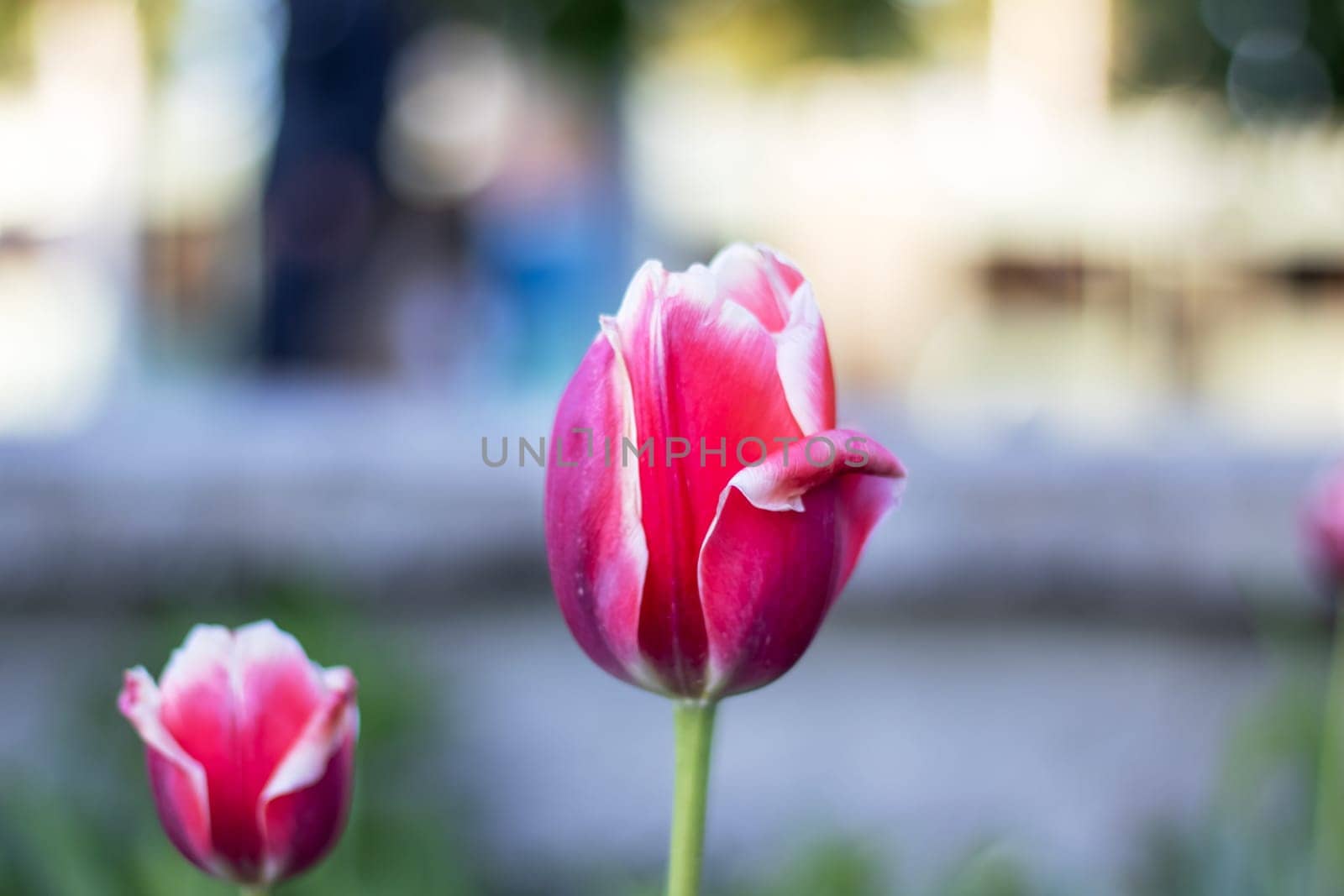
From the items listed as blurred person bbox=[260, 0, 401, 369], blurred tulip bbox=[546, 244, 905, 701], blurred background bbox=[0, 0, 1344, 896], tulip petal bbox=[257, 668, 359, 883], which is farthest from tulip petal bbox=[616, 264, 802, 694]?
blurred person bbox=[260, 0, 401, 369]

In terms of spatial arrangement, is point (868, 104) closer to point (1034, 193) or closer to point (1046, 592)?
point (1034, 193)

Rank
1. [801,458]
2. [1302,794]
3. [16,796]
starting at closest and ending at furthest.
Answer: [801,458] < [16,796] < [1302,794]

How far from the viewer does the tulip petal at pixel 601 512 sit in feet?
1.28

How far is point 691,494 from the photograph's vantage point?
1.28ft

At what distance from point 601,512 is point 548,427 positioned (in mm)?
1267

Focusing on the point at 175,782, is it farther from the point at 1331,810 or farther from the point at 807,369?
the point at 1331,810

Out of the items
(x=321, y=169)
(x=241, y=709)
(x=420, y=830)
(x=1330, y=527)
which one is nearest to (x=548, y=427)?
(x=420, y=830)

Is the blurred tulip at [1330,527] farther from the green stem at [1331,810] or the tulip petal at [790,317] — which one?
the tulip petal at [790,317]

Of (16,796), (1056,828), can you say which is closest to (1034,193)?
(1056,828)

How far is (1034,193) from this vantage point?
661 cm

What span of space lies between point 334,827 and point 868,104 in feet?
20.7

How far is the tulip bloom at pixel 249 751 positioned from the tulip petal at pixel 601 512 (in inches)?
3.3

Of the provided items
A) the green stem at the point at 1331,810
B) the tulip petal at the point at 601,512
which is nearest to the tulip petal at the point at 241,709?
the tulip petal at the point at 601,512

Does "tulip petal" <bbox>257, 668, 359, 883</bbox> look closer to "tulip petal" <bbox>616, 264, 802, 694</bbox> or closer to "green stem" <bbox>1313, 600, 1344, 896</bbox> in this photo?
"tulip petal" <bbox>616, 264, 802, 694</bbox>
